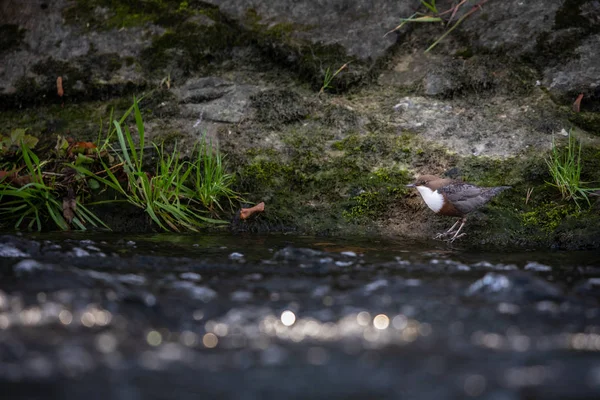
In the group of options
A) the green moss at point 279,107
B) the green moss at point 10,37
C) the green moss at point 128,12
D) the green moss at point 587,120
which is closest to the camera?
the green moss at point 587,120

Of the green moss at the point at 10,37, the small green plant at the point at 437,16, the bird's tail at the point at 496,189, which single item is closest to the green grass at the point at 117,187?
the green moss at the point at 10,37

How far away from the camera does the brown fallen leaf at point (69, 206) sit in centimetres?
458

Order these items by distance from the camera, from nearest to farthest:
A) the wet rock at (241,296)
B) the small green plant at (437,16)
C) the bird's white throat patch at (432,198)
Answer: the wet rock at (241,296)
the bird's white throat patch at (432,198)
the small green plant at (437,16)

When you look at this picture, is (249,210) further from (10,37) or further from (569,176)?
(10,37)

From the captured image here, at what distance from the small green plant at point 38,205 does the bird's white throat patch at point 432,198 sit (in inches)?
91.1

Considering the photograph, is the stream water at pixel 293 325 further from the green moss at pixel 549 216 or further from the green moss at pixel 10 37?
the green moss at pixel 10 37

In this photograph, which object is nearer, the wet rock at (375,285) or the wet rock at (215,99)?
the wet rock at (375,285)

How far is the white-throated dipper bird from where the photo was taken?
4301 mm

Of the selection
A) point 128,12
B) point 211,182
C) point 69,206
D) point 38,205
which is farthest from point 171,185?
point 128,12

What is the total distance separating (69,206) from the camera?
15.1 feet

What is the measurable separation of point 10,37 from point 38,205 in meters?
2.18

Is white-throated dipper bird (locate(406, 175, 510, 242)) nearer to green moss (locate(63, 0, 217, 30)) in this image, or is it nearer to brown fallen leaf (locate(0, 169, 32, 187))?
brown fallen leaf (locate(0, 169, 32, 187))

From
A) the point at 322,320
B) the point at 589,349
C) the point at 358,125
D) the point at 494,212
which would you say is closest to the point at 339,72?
the point at 358,125

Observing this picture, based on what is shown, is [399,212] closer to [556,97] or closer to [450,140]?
[450,140]
